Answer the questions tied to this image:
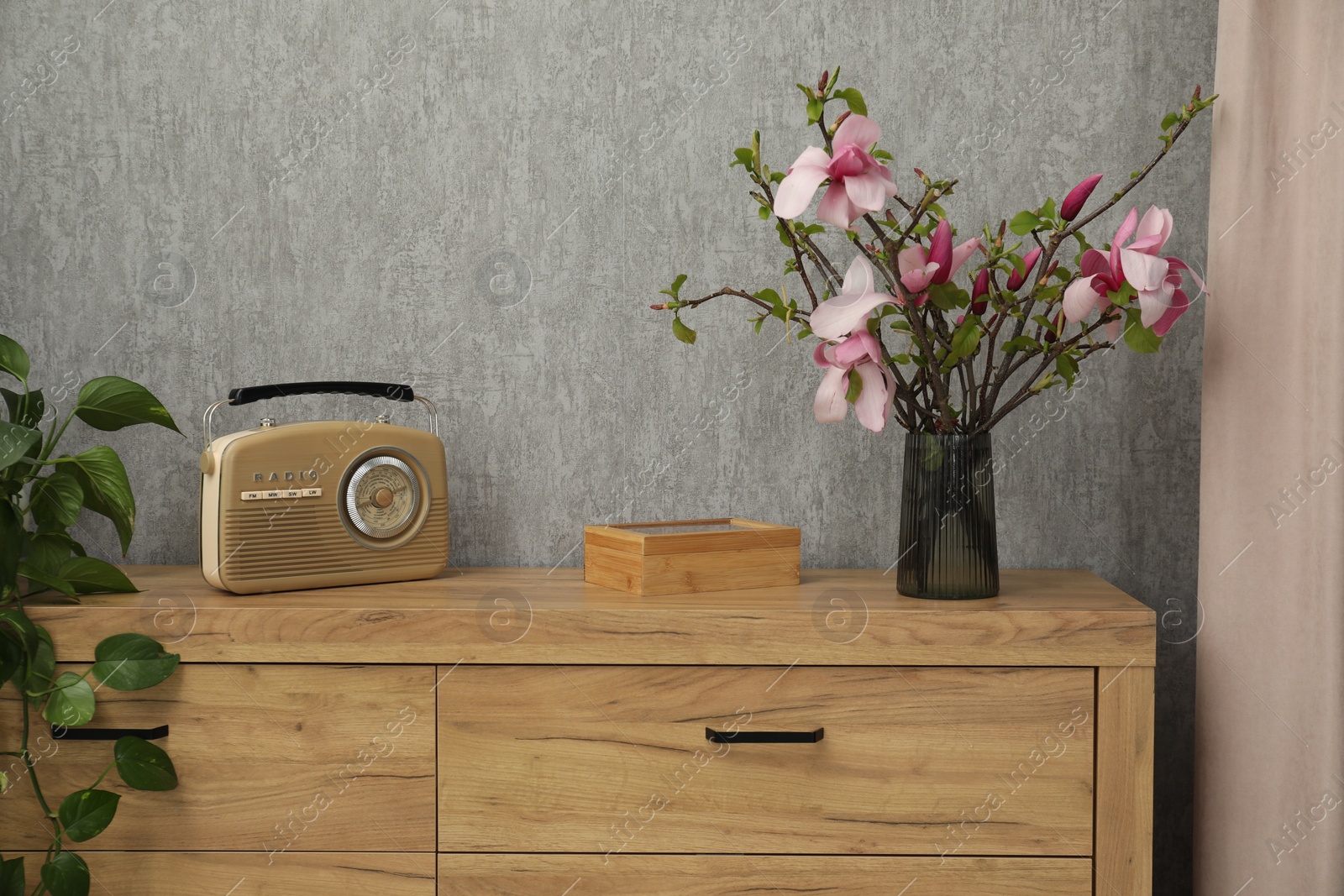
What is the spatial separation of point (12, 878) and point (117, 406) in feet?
1.69

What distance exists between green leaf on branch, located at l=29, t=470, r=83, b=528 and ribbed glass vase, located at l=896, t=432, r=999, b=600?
959mm

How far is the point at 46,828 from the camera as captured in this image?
1.00 m

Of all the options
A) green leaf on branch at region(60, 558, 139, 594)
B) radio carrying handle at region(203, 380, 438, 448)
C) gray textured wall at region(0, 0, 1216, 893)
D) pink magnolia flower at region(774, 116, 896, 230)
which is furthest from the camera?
gray textured wall at region(0, 0, 1216, 893)

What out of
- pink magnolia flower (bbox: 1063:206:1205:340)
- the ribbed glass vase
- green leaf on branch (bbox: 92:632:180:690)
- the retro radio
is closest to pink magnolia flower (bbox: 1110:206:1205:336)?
pink magnolia flower (bbox: 1063:206:1205:340)

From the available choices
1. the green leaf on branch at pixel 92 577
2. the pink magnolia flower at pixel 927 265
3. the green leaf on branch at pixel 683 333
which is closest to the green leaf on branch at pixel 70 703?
the green leaf on branch at pixel 92 577

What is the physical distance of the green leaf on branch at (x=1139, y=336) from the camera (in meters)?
0.99

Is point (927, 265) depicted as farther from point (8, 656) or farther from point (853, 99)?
point (8, 656)

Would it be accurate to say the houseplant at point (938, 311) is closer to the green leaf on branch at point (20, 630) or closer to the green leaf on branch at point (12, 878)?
the green leaf on branch at point (20, 630)

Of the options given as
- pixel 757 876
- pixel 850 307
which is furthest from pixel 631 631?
pixel 850 307

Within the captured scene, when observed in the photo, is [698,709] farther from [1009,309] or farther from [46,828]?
[46,828]

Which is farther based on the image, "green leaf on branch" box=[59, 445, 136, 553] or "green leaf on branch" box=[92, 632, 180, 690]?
"green leaf on branch" box=[59, 445, 136, 553]

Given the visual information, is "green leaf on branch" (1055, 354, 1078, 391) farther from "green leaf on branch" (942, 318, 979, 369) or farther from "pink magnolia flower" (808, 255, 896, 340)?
"pink magnolia flower" (808, 255, 896, 340)

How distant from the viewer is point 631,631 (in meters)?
0.98

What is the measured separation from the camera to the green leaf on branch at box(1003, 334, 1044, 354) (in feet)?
3.44
